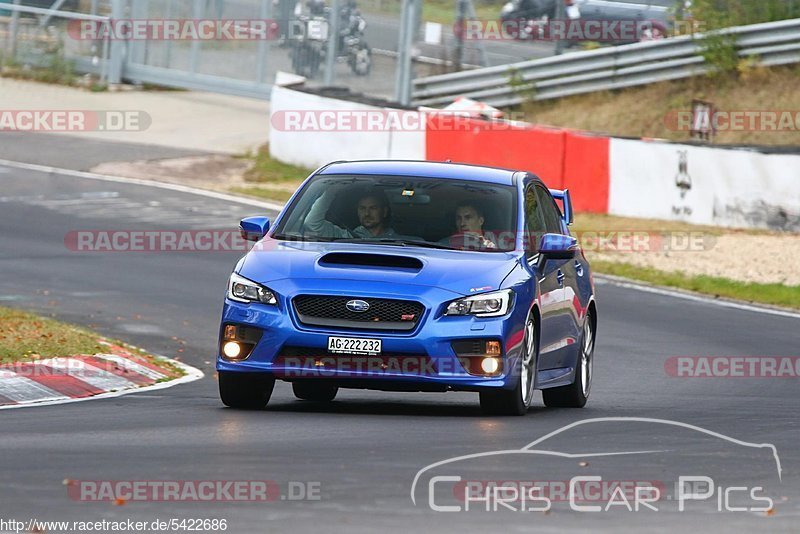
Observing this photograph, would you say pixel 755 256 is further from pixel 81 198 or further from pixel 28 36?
pixel 28 36

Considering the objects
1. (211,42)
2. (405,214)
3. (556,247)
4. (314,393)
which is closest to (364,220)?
(405,214)

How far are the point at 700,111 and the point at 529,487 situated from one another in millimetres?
22068

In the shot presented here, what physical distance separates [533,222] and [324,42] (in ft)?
76.7

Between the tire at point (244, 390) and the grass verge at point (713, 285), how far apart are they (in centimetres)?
1090

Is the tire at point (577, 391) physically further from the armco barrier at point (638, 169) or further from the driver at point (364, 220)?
the armco barrier at point (638, 169)

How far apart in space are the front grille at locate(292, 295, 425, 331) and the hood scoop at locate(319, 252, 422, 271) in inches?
12.8

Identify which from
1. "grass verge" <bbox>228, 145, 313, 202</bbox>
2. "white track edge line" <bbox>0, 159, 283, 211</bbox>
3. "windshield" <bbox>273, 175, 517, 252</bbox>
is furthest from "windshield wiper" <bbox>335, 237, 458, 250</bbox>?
"grass verge" <bbox>228, 145, 313, 202</bbox>

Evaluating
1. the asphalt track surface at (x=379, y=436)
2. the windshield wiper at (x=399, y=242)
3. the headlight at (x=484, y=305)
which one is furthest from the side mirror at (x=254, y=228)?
the headlight at (x=484, y=305)

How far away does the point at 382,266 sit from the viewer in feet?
33.7

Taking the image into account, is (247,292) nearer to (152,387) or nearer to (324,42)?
(152,387)

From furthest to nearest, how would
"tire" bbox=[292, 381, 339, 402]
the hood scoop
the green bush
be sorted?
the green bush → "tire" bbox=[292, 381, 339, 402] → the hood scoop

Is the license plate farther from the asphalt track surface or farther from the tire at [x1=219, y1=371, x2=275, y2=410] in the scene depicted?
the tire at [x1=219, y1=371, x2=275, y2=410]

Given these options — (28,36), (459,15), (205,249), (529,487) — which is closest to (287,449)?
(529,487)

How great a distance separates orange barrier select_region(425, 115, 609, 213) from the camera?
84.9ft
